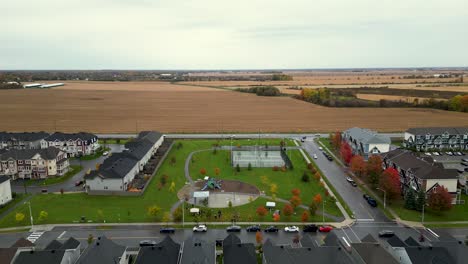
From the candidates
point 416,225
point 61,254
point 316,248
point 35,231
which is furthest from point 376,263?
point 35,231

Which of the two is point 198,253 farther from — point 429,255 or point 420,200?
point 420,200

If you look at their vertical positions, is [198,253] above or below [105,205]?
above

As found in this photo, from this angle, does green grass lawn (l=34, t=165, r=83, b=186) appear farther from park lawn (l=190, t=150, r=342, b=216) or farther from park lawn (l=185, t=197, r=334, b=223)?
Answer: park lawn (l=185, t=197, r=334, b=223)

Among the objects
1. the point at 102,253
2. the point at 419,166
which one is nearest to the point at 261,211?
the point at 102,253

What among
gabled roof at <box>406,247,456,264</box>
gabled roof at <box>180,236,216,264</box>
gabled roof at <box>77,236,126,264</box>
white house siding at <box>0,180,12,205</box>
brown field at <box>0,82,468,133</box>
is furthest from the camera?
brown field at <box>0,82,468,133</box>

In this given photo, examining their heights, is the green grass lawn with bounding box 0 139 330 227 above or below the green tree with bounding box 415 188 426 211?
below

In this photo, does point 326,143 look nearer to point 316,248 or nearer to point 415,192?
point 415,192

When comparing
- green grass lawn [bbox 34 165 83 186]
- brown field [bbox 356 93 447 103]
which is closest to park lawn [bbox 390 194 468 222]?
green grass lawn [bbox 34 165 83 186]
